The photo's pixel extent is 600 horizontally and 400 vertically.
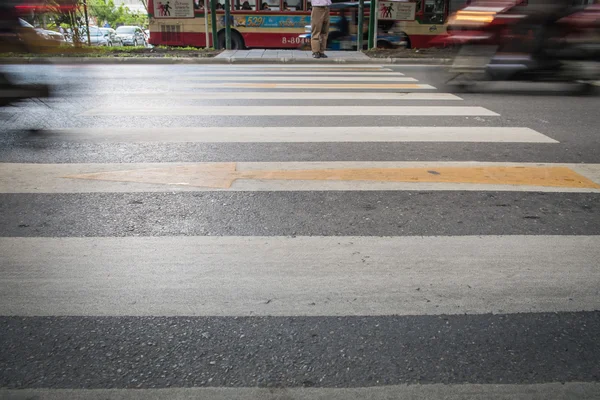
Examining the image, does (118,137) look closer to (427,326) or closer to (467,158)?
(467,158)

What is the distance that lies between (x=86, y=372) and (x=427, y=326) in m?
1.32

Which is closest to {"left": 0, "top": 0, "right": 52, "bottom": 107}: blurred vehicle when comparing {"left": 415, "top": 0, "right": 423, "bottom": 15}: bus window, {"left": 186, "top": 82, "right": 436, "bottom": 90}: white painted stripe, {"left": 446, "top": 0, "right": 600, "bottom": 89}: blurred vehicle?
{"left": 186, "top": 82, "right": 436, "bottom": 90}: white painted stripe

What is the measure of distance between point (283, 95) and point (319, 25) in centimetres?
667

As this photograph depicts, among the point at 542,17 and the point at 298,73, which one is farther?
the point at 298,73

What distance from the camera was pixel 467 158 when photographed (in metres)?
4.58

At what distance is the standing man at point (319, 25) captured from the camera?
13.4 metres

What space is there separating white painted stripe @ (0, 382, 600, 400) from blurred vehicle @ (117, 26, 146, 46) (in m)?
41.1

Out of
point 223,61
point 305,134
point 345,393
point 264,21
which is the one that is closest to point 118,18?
point 264,21

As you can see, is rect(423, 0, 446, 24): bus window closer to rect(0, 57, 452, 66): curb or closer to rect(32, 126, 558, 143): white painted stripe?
rect(0, 57, 452, 66): curb

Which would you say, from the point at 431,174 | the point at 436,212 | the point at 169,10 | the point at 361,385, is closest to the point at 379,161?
the point at 431,174

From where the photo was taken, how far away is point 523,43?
770cm

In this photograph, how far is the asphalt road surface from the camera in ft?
6.20

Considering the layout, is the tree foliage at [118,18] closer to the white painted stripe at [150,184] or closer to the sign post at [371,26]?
the sign post at [371,26]

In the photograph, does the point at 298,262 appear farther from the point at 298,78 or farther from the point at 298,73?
the point at 298,73
